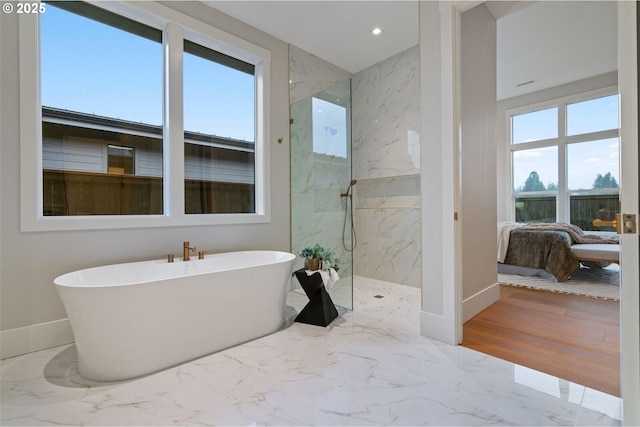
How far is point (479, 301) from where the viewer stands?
2.76 metres

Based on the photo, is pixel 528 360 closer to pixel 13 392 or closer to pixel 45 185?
pixel 13 392

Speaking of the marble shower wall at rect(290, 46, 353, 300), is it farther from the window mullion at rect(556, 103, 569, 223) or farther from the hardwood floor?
the window mullion at rect(556, 103, 569, 223)

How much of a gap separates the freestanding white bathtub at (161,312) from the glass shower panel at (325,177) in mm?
812

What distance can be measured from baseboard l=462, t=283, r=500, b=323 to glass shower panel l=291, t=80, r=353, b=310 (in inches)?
40.4

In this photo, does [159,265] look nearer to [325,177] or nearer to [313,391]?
[313,391]

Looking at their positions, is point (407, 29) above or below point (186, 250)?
above

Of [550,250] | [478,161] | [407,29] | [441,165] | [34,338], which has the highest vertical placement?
[407,29]

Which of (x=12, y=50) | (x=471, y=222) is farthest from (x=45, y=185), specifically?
(x=471, y=222)

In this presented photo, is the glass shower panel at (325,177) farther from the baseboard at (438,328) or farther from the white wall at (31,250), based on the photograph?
the white wall at (31,250)

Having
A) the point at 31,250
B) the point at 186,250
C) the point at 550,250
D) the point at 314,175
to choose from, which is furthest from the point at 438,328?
the point at 31,250

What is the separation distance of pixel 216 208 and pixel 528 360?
285cm

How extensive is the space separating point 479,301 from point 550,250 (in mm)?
1835

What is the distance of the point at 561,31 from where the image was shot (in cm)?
363

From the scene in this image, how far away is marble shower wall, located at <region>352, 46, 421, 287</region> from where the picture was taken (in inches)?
140
